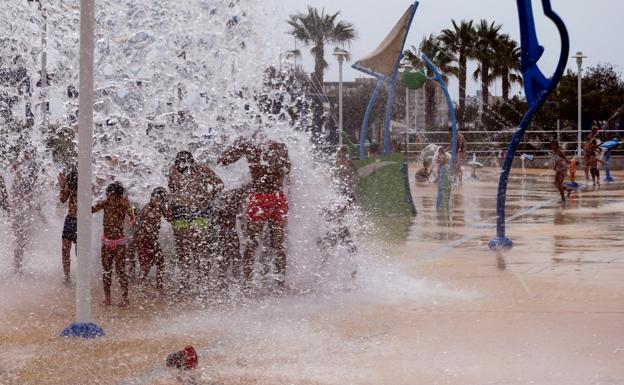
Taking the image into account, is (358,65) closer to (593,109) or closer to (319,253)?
(319,253)

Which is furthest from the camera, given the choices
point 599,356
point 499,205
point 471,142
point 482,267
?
point 471,142

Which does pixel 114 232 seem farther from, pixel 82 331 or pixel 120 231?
pixel 82 331

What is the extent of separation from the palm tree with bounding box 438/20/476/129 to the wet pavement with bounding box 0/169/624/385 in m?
42.1

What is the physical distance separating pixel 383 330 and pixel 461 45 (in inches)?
1856

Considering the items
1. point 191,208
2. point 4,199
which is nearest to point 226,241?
point 191,208

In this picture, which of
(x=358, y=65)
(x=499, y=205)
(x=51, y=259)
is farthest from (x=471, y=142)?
(x=51, y=259)

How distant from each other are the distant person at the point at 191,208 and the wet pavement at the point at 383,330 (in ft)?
1.83

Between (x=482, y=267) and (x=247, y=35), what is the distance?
338 centimetres

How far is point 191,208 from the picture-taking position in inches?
321

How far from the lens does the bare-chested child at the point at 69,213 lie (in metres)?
8.70

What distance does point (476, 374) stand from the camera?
5.36m

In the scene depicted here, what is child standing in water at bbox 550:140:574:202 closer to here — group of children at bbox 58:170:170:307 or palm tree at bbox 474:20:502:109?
group of children at bbox 58:170:170:307

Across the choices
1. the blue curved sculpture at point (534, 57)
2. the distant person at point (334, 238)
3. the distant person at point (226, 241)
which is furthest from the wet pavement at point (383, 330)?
the blue curved sculpture at point (534, 57)

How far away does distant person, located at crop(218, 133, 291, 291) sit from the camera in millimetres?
8242
